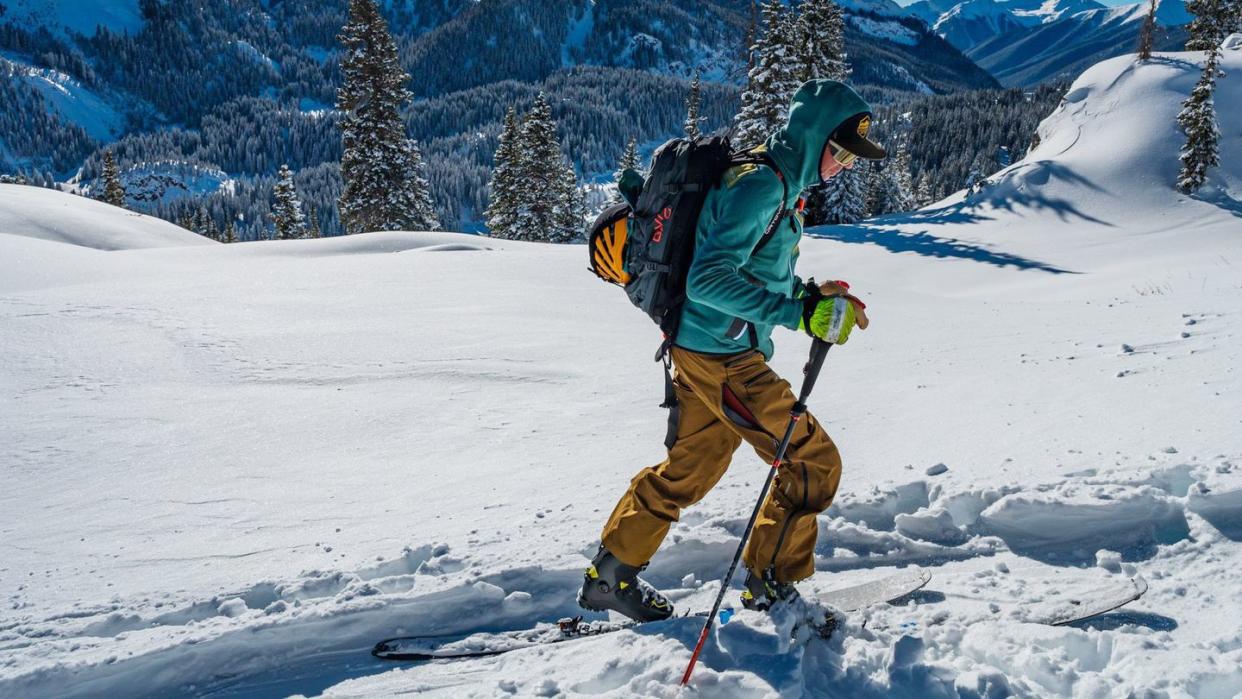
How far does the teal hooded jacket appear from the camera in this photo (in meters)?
2.71

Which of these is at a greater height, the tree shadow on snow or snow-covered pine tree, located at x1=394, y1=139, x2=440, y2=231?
snow-covered pine tree, located at x1=394, y1=139, x2=440, y2=231

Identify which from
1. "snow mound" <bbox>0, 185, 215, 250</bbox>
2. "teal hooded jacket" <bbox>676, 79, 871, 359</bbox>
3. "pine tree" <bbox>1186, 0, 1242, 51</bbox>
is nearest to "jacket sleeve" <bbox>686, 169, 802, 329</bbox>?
"teal hooded jacket" <bbox>676, 79, 871, 359</bbox>

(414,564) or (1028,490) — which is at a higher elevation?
(1028,490)

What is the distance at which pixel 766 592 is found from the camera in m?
3.12

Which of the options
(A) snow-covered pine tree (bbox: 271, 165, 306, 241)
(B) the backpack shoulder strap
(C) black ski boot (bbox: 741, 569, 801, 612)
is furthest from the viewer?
(A) snow-covered pine tree (bbox: 271, 165, 306, 241)

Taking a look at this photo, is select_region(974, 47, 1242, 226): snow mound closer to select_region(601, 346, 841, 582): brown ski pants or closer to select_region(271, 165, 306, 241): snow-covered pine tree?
select_region(601, 346, 841, 582): brown ski pants

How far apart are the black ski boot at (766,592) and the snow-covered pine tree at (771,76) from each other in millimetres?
25663

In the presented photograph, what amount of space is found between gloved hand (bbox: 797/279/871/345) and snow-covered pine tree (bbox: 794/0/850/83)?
26481 mm

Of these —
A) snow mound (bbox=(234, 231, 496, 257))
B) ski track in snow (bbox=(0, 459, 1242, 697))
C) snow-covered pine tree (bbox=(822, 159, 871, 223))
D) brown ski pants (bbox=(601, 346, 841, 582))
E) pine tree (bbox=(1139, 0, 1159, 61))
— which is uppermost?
pine tree (bbox=(1139, 0, 1159, 61))

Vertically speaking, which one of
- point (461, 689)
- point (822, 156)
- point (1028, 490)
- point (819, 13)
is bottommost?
point (461, 689)

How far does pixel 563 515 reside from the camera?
4.03 m

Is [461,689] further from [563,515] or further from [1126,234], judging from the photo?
[1126,234]

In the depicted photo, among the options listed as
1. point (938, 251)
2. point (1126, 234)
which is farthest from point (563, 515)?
point (1126, 234)

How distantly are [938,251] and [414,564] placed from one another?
18.2 m
